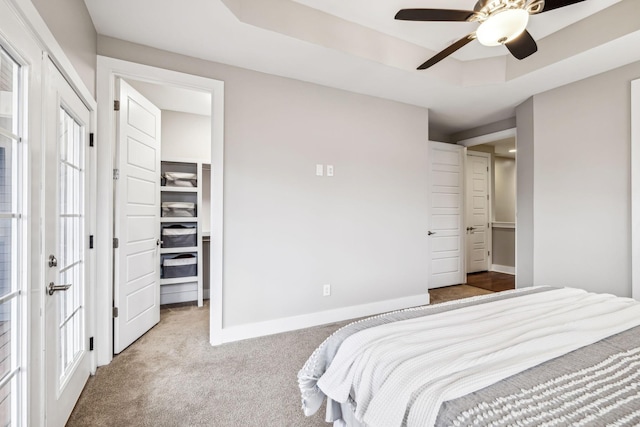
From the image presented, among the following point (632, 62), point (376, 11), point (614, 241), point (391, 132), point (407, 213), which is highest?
point (376, 11)

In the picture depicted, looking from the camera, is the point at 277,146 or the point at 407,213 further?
the point at 407,213

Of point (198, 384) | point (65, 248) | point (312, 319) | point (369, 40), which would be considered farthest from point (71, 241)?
point (369, 40)

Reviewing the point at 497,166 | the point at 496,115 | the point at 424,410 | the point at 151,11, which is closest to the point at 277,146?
the point at 151,11

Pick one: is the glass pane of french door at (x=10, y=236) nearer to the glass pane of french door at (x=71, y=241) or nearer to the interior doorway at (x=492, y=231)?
the glass pane of french door at (x=71, y=241)

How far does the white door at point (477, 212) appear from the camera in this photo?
5.62 metres

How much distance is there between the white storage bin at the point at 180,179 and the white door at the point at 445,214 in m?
3.35

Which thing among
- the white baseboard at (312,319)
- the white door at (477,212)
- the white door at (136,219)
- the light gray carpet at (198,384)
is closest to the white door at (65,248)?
the light gray carpet at (198,384)

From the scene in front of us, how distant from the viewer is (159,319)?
316 centimetres

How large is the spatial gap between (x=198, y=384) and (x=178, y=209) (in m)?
2.26

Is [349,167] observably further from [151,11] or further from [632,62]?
[632,62]

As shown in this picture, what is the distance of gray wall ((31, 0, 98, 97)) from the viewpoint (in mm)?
1430

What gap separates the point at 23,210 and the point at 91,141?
117cm

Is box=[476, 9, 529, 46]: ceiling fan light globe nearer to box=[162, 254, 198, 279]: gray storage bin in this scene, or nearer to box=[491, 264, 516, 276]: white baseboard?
box=[162, 254, 198, 279]: gray storage bin

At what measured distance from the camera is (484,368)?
3.35ft
